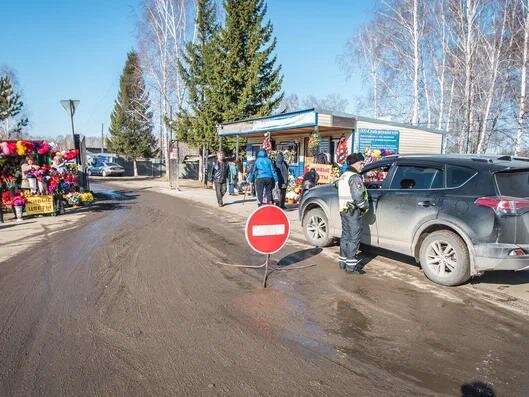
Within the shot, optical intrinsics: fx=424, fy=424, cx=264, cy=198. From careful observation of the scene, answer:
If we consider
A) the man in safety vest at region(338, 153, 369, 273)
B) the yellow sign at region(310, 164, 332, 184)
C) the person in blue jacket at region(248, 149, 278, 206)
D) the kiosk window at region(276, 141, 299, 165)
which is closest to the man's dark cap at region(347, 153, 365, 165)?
the man in safety vest at region(338, 153, 369, 273)

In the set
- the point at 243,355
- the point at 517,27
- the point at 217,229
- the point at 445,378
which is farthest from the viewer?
the point at 517,27

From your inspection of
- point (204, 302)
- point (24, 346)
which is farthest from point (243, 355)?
point (24, 346)

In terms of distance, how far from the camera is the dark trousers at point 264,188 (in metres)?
12.0

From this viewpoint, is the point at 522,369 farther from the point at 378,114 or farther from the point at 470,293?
the point at 378,114

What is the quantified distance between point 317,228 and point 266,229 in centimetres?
266

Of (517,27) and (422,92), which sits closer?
(517,27)

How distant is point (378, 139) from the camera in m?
16.6

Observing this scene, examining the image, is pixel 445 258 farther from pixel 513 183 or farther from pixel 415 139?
pixel 415 139

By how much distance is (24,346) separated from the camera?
3912mm

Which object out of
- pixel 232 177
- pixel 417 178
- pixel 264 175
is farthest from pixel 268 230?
pixel 232 177

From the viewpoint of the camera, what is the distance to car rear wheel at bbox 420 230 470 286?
5.68m

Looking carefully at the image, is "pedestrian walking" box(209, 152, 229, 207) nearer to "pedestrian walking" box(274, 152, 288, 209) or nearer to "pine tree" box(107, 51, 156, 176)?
"pedestrian walking" box(274, 152, 288, 209)

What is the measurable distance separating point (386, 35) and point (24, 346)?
28.7 m

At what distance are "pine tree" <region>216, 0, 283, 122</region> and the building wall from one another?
385 inches
